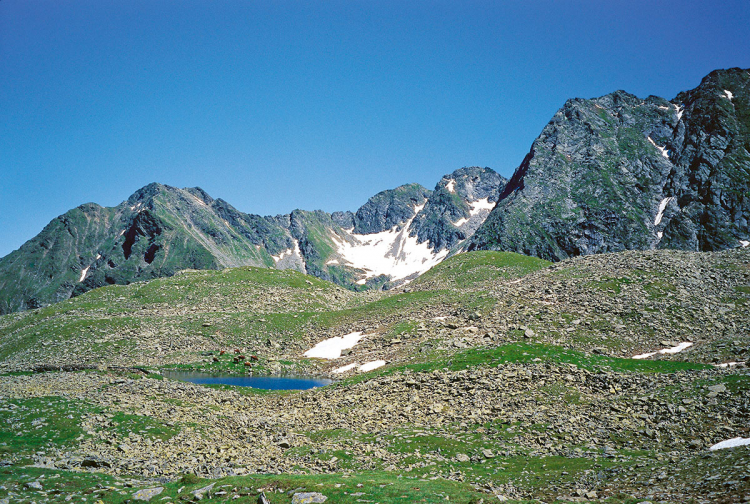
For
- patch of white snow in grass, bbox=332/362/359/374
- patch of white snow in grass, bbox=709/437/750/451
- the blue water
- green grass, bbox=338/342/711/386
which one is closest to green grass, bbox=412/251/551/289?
patch of white snow in grass, bbox=332/362/359/374

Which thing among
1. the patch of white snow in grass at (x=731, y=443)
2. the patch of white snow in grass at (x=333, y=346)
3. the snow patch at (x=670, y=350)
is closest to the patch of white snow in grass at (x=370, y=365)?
the patch of white snow in grass at (x=333, y=346)

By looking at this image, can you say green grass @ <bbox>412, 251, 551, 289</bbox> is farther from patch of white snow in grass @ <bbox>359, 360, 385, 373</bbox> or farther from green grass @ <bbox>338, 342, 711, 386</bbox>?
green grass @ <bbox>338, 342, 711, 386</bbox>

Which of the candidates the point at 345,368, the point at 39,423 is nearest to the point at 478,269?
the point at 345,368

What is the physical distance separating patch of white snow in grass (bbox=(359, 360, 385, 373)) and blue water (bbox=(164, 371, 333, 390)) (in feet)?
14.4

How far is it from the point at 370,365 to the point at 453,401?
22.6 metres

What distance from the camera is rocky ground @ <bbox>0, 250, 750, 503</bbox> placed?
23.3 metres

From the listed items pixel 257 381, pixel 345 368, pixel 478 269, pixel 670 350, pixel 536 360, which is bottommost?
pixel 670 350

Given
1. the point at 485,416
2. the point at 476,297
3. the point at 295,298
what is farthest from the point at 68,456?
the point at 295,298

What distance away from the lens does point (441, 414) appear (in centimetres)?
3512

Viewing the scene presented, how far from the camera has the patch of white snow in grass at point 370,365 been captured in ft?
185

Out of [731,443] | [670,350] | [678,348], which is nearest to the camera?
[731,443]

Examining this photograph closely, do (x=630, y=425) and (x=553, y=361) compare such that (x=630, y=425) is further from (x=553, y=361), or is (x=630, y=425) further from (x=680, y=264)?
(x=680, y=264)

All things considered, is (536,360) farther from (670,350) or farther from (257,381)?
(257,381)

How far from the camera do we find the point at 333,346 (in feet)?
235
